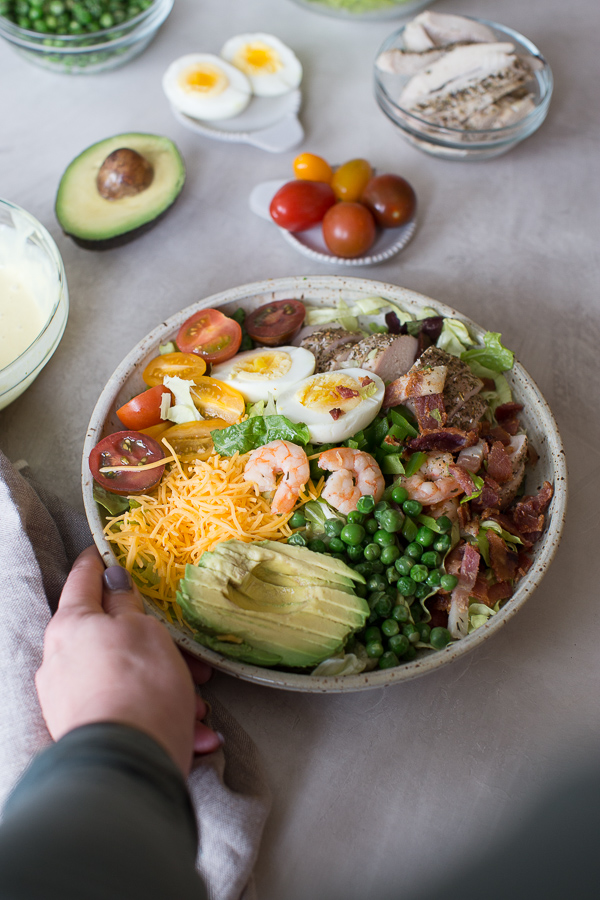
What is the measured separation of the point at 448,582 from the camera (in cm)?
204

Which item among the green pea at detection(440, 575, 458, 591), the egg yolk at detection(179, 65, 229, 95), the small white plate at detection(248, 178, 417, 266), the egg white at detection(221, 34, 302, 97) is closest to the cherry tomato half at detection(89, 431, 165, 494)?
the green pea at detection(440, 575, 458, 591)

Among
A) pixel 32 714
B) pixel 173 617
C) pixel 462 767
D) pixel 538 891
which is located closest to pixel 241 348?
pixel 173 617

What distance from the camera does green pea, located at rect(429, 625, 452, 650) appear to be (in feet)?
6.43

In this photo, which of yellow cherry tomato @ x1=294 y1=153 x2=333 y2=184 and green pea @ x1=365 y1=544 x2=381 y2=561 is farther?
yellow cherry tomato @ x1=294 y1=153 x2=333 y2=184

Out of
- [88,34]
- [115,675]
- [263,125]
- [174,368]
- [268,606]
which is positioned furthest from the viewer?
[263,125]

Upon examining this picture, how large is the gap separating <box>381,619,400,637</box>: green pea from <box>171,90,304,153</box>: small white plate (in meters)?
2.59

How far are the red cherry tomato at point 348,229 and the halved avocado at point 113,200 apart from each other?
760mm

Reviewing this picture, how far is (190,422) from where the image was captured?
7.70 feet

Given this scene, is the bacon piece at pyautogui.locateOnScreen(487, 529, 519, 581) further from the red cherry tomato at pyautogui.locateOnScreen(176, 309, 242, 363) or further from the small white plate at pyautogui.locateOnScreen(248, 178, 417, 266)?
the small white plate at pyautogui.locateOnScreen(248, 178, 417, 266)

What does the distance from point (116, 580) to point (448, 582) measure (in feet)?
3.41

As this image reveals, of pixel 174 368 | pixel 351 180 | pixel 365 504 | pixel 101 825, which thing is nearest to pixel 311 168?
pixel 351 180

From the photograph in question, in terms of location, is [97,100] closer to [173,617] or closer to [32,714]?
[173,617]

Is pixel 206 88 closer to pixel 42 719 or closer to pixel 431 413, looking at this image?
pixel 431 413

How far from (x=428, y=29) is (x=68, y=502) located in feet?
10.0
